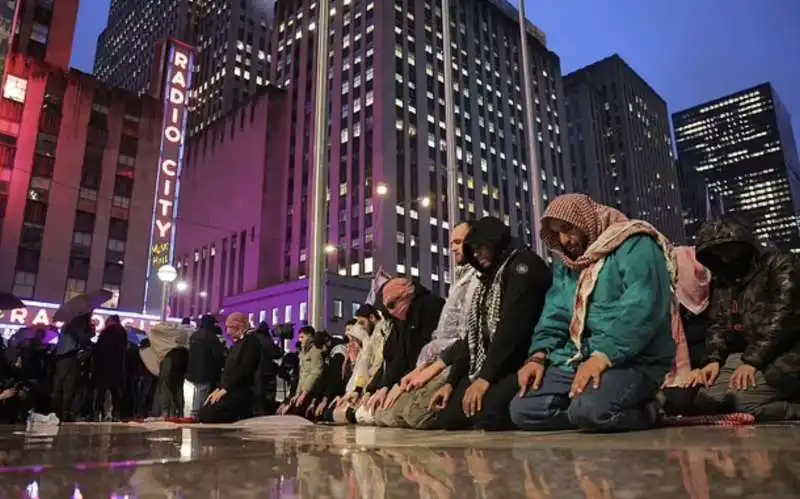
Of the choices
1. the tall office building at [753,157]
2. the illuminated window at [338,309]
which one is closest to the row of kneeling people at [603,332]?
the illuminated window at [338,309]

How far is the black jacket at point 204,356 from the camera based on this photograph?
24.8ft

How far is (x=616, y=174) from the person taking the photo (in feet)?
249

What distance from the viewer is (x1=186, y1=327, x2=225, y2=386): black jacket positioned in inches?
297

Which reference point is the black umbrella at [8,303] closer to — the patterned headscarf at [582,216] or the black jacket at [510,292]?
the black jacket at [510,292]

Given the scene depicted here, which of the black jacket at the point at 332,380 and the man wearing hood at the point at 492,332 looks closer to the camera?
the man wearing hood at the point at 492,332

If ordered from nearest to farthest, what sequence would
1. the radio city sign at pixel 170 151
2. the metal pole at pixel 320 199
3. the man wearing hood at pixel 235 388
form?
the man wearing hood at pixel 235 388 → the metal pole at pixel 320 199 → the radio city sign at pixel 170 151

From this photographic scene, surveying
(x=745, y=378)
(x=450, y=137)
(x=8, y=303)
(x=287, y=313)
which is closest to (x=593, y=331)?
(x=745, y=378)

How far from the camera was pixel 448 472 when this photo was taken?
145 centimetres

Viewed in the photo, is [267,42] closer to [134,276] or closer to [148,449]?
[134,276]

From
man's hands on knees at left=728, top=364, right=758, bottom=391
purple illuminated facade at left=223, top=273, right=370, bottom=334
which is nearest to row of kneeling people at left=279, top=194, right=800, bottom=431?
man's hands on knees at left=728, top=364, right=758, bottom=391

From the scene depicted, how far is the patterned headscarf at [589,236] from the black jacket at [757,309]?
61 centimetres

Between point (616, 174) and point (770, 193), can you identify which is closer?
point (770, 193)

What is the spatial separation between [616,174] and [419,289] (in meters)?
77.0

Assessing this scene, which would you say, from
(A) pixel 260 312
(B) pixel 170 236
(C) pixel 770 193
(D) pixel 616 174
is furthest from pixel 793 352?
(D) pixel 616 174
